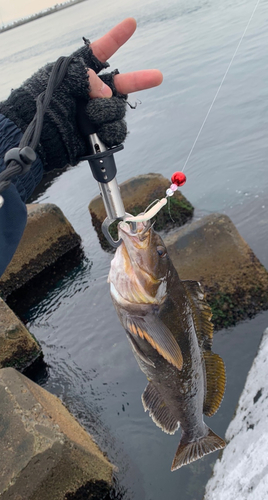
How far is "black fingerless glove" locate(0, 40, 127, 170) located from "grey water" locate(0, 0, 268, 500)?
0.48m

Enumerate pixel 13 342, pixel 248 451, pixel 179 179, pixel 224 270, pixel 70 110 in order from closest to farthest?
1. pixel 70 110
2. pixel 179 179
3. pixel 248 451
4. pixel 224 270
5. pixel 13 342

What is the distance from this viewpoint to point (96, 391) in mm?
5906

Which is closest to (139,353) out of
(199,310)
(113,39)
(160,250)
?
(199,310)

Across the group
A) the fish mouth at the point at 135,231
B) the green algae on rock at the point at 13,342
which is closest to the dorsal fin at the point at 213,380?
the fish mouth at the point at 135,231

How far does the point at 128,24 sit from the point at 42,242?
6.96 m

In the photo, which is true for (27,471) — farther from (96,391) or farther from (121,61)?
(121,61)

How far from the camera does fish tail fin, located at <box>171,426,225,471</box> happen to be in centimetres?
347

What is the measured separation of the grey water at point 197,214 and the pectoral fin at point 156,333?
1703mm

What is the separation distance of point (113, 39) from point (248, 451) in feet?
11.1

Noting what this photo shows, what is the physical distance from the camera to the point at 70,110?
2791 millimetres

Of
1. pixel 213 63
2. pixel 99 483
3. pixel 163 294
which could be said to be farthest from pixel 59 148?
pixel 213 63

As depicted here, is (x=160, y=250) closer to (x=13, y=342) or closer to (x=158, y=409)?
(x=158, y=409)

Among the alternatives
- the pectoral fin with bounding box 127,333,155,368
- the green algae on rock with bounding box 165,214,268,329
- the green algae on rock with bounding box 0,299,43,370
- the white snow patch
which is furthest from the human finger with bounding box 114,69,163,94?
the green algae on rock with bounding box 0,299,43,370

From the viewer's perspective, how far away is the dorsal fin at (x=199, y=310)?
10.7 feet
